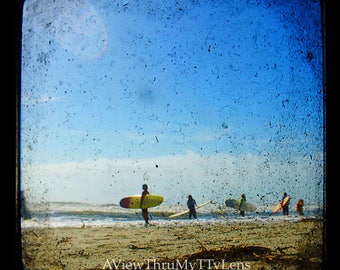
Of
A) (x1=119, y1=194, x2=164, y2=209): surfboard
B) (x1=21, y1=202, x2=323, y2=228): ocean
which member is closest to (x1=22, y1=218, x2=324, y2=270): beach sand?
(x1=21, y1=202, x2=323, y2=228): ocean

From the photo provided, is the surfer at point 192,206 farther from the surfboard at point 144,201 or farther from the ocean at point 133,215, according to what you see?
the surfboard at point 144,201

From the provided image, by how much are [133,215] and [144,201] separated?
8.55ft

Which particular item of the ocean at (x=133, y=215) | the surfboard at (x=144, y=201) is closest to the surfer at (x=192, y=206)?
the ocean at (x=133, y=215)

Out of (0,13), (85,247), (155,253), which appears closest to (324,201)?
(0,13)

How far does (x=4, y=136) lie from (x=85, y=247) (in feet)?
8.02

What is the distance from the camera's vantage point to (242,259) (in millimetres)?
2891

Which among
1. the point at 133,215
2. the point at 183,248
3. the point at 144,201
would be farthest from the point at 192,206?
the point at 133,215

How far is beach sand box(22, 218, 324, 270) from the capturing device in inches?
88.7

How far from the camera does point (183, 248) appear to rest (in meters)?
3.64

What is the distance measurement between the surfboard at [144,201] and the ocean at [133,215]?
14cm

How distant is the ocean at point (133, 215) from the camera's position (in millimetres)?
2477

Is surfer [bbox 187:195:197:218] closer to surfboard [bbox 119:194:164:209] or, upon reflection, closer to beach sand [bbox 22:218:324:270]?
beach sand [bbox 22:218:324:270]

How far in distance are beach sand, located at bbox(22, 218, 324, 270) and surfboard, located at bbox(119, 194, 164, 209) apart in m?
0.44
